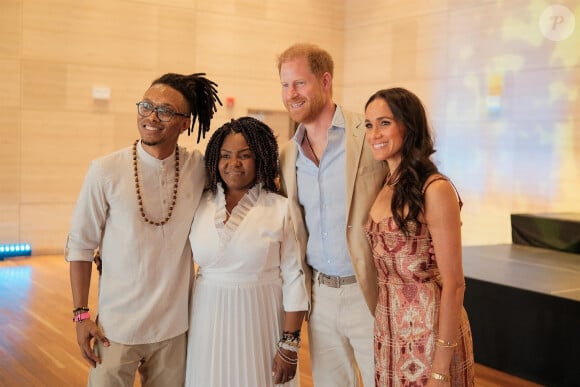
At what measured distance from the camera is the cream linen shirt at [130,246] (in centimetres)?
264

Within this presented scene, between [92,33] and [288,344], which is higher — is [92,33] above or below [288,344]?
above

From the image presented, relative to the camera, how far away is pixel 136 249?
264 centimetres

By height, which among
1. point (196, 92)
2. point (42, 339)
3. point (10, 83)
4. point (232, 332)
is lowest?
point (42, 339)

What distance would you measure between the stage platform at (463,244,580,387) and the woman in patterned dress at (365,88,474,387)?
7.62ft

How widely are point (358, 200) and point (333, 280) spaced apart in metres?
0.35

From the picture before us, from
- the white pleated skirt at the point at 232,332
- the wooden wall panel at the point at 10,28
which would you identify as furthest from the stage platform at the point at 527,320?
the wooden wall panel at the point at 10,28

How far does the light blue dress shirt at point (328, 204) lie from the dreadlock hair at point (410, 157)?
0.39 m

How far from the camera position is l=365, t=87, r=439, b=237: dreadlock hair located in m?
2.37

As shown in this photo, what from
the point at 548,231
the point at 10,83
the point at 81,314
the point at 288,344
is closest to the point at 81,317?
the point at 81,314

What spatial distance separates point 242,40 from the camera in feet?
36.4

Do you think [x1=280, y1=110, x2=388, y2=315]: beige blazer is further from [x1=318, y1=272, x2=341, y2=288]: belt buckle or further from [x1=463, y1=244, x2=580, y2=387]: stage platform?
[x1=463, y1=244, x2=580, y2=387]: stage platform

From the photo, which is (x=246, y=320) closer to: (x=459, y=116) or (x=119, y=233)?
(x=119, y=233)

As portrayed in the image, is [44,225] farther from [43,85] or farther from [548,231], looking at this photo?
[548,231]

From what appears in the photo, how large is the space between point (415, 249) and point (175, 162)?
100 cm
